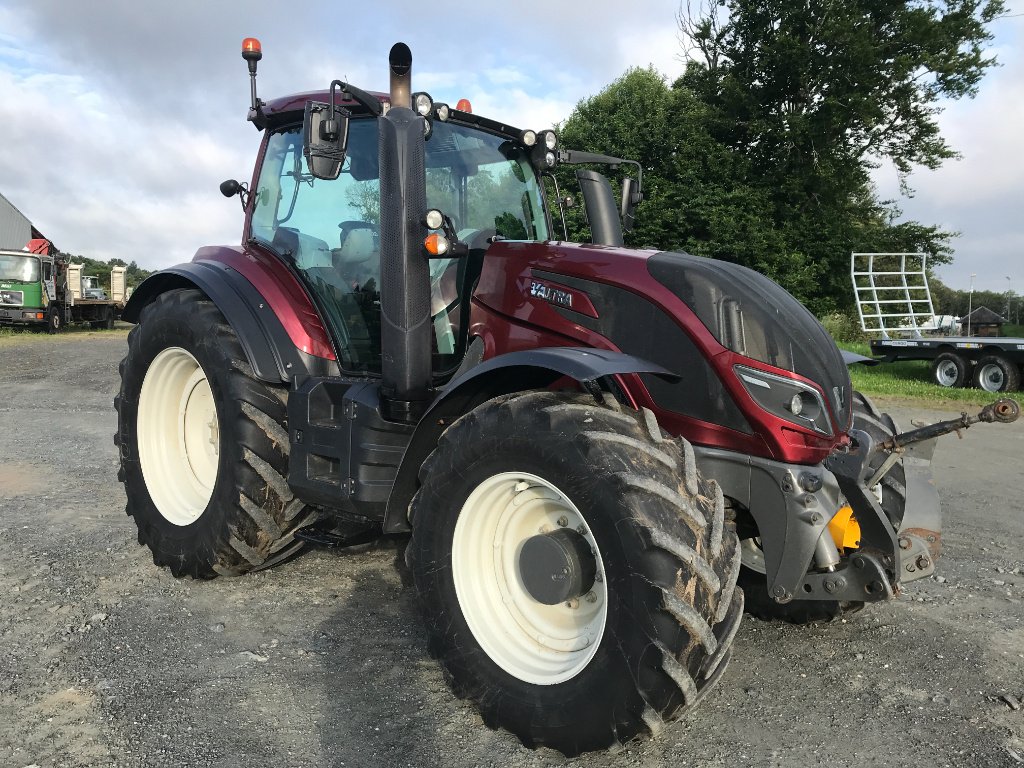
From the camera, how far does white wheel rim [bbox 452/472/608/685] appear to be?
275 cm

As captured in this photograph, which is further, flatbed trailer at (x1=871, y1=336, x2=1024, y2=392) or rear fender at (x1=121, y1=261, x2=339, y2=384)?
flatbed trailer at (x1=871, y1=336, x2=1024, y2=392)

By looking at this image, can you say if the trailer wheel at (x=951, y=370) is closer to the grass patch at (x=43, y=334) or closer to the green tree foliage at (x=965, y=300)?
the grass patch at (x=43, y=334)

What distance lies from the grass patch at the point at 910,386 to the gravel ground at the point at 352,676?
27.6 ft

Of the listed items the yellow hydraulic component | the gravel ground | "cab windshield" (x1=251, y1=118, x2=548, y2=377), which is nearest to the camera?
the gravel ground

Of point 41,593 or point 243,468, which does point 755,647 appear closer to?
point 243,468

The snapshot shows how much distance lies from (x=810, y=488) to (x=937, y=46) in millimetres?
22086

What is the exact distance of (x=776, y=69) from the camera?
2167cm

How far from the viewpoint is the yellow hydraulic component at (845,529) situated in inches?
111

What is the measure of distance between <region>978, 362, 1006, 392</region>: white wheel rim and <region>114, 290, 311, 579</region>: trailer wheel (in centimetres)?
1286

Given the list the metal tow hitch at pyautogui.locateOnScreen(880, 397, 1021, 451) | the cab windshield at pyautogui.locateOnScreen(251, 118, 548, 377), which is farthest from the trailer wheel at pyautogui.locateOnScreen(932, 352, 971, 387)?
the metal tow hitch at pyautogui.locateOnScreen(880, 397, 1021, 451)

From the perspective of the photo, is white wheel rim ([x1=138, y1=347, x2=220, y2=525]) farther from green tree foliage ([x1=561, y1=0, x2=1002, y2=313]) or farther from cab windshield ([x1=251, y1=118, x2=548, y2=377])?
green tree foliage ([x1=561, y1=0, x2=1002, y2=313])

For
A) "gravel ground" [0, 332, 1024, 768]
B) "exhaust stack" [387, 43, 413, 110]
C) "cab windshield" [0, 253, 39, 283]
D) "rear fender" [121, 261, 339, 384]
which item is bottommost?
"gravel ground" [0, 332, 1024, 768]

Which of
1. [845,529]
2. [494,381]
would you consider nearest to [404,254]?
[494,381]

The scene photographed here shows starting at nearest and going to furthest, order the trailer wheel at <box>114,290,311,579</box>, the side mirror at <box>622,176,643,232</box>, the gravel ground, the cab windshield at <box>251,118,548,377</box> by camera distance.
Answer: the gravel ground → the cab windshield at <box>251,118,548,377</box> → the trailer wheel at <box>114,290,311,579</box> → the side mirror at <box>622,176,643,232</box>
